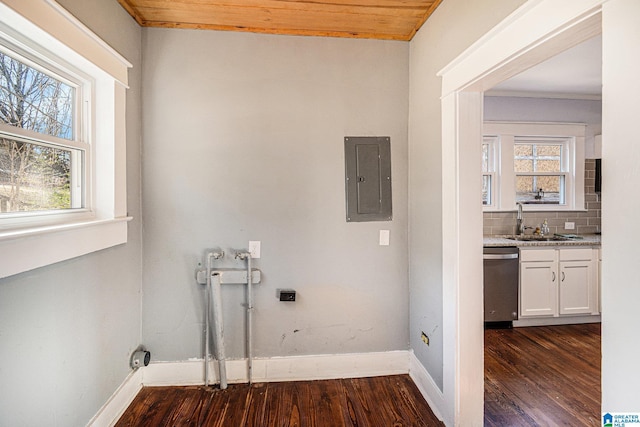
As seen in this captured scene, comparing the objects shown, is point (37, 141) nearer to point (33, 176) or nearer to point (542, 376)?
point (33, 176)

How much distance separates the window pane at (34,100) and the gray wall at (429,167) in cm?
207

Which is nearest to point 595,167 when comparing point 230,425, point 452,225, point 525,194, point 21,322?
point 525,194

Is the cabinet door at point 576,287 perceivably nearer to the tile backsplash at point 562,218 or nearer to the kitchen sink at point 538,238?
the kitchen sink at point 538,238

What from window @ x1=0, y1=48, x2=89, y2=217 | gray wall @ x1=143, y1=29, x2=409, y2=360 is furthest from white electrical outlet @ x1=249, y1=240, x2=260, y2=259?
window @ x1=0, y1=48, x2=89, y2=217

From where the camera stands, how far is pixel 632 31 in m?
0.83

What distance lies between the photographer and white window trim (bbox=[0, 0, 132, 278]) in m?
1.21

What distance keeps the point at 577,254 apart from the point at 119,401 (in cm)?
426

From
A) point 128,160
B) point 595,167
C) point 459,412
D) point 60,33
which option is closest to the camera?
point 60,33

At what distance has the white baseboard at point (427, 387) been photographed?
1.91 meters

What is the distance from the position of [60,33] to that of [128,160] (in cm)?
79

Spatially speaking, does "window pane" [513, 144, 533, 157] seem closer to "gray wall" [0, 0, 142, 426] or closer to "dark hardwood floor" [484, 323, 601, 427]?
"dark hardwood floor" [484, 323, 601, 427]

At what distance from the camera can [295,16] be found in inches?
82.0

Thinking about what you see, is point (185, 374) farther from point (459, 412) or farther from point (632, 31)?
point (632, 31)

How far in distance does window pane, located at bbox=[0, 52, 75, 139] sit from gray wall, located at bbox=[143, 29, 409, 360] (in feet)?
1.88
